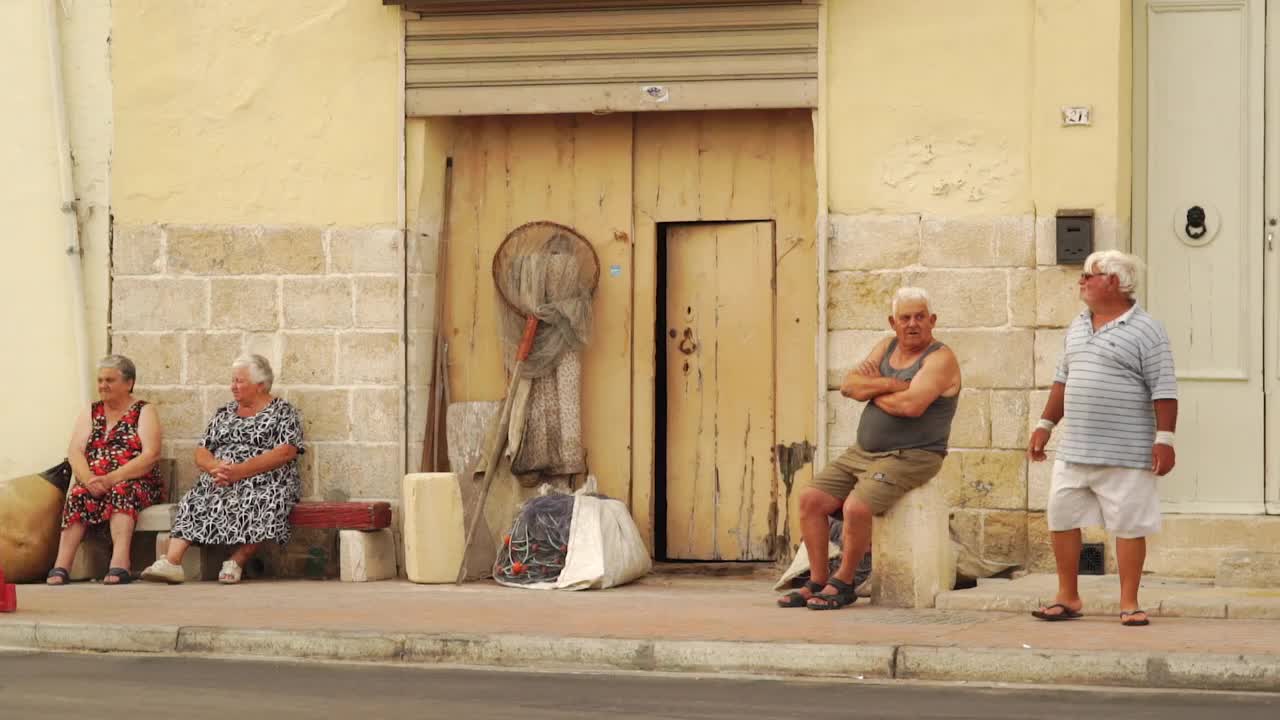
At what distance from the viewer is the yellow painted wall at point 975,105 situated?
12.2m

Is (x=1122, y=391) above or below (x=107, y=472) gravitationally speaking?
above

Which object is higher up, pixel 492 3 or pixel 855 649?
pixel 492 3

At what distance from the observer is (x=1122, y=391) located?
10062 millimetres

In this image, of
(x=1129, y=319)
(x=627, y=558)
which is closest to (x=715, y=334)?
(x=627, y=558)

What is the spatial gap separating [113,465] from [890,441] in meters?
4.87

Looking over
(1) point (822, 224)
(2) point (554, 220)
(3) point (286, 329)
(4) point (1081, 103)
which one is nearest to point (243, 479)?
(3) point (286, 329)

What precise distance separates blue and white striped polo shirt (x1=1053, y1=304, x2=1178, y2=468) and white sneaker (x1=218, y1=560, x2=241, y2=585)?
5.07 meters

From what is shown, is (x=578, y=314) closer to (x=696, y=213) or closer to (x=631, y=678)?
(x=696, y=213)

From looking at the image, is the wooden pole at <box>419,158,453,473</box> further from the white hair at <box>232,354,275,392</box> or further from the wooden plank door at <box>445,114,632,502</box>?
the white hair at <box>232,354,275,392</box>

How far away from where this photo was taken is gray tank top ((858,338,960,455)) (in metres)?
10.9

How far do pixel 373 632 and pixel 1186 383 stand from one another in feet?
16.5

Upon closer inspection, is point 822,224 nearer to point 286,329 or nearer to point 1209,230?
point 1209,230

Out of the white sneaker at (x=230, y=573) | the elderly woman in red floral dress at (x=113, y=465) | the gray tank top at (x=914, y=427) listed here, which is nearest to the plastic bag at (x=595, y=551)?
the white sneaker at (x=230, y=573)

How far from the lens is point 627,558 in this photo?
12.6 m
